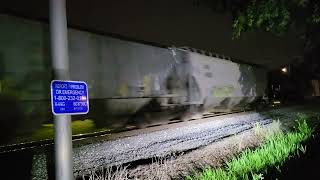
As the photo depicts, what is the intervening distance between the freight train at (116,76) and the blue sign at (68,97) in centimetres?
185

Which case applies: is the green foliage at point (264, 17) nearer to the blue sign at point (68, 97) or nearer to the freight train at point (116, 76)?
the freight train at point (116, 76)

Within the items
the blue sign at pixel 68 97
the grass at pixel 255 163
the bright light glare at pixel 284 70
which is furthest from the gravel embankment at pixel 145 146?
the bright light glare at pixel 284 70

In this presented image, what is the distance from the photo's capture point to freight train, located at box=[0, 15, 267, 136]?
28.6 feet

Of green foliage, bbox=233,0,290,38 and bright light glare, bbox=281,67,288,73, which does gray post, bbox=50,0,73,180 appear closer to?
green foliage, bbox=233,0,290,38

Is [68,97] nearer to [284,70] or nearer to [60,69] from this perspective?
[60,69]

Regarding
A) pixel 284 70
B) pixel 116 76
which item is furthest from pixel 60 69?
pixel 284 70

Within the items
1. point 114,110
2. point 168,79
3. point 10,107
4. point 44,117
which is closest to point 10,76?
point 10,107

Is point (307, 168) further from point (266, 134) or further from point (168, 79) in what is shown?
point (168, 79)

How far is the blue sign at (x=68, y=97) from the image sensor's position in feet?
12.7

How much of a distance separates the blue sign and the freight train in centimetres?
185

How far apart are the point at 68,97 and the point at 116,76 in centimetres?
800

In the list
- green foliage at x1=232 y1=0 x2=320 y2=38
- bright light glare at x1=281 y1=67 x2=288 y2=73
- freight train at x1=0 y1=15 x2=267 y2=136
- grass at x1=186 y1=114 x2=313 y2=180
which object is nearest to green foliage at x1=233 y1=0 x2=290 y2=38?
green foliage at x1=232 y1=0 x2=320 y2=38

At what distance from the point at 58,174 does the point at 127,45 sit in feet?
29.0

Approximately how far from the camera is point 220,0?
13.3 m
